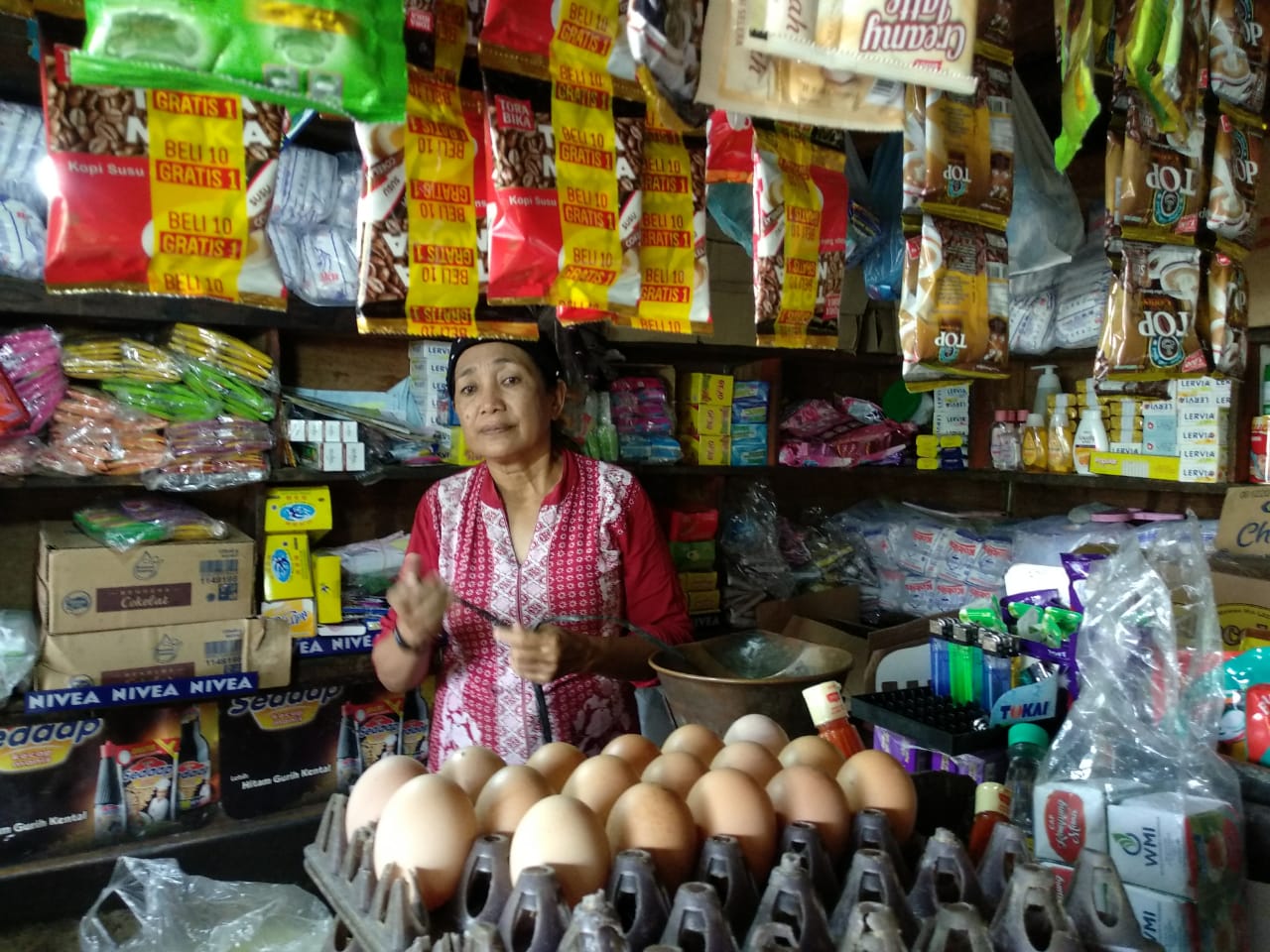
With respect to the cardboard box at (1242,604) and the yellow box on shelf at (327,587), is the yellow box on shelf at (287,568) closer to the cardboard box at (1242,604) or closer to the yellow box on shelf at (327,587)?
the yellow box on shelf at (327,587)

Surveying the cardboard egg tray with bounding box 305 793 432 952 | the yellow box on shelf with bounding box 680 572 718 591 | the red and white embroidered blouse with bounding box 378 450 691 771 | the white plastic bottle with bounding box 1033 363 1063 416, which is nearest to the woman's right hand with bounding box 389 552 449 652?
the red and white embroidered blouse with bounding box 378 450 691 771

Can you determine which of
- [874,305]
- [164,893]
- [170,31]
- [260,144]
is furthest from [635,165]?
[874,305]

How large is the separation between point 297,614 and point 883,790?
1.86 m

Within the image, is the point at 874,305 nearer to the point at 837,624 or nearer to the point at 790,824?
the point at 837,624

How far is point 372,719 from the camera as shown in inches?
98.5

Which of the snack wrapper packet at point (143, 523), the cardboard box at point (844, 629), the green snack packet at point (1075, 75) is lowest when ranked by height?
the cardboard box at point (844, 629)

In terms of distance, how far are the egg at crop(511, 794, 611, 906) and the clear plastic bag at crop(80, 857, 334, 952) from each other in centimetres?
68

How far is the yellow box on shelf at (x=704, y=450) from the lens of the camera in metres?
2.87

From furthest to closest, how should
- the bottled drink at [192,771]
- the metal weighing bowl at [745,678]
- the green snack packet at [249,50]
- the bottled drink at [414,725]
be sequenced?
the bottled drink at [414,725]
the bottled drink at [192,771]
the metal weighing bowl at [745,678]
the green snack packet at [249,50]

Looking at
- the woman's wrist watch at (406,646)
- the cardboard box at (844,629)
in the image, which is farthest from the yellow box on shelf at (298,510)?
the cardboard box at (844,629)

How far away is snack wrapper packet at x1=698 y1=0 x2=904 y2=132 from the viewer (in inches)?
36.7

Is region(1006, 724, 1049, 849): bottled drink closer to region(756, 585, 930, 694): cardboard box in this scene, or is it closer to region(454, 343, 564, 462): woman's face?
region(756, 585, 930, 694): cardboard box

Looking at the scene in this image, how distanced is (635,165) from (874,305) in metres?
2.15

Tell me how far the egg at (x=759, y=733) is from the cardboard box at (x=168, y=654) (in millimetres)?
1609
